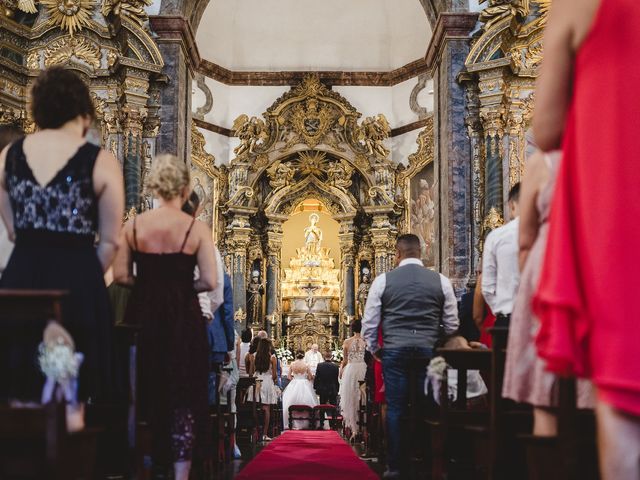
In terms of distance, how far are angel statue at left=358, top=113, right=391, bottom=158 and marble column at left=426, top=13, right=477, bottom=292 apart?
25.6 feet

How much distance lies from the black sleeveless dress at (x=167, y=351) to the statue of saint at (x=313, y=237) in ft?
65.7

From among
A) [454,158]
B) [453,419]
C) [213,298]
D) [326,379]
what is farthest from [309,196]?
[453,419]

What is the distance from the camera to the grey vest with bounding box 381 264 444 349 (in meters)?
7.16

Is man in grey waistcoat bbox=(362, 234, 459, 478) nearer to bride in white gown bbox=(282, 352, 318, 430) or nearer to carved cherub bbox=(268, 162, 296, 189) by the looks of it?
bride in white gown bbox=(282, 352, 318, 430)

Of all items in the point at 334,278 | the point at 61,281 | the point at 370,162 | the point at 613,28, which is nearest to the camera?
the point at 613,28

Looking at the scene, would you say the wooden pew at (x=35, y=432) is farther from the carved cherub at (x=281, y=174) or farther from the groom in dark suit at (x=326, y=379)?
the carved cherub at (x=281, y=174)

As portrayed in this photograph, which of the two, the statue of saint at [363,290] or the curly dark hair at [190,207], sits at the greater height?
the statue of saint at [363,290]

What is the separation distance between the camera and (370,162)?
23141 mm

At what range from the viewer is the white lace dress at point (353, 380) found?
13875 mm

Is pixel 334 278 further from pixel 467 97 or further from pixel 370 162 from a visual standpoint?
pixel 467 97

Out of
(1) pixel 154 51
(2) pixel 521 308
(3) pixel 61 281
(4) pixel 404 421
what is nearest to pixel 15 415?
(3) pixel 61 281

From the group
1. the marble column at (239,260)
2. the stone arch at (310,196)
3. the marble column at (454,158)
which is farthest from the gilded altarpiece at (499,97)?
the marble column at (239,260)

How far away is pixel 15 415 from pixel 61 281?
0.67m

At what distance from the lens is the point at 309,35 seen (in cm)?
2498
